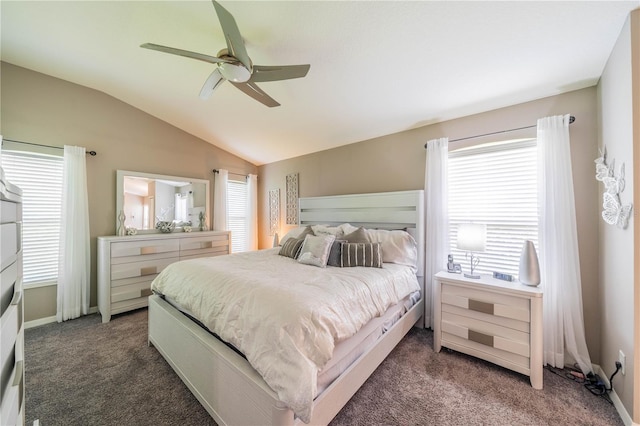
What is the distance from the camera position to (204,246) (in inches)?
151

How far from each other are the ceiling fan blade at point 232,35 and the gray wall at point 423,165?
2.13 m

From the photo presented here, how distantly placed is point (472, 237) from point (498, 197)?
0.62m

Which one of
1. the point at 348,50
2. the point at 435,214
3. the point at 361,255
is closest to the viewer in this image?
the point at 348,50

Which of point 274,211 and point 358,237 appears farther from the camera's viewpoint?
point 274,211

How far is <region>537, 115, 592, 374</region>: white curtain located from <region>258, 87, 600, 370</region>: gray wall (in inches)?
4.9

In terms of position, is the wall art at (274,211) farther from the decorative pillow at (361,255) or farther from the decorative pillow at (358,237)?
the decorative pillow at (361,255)

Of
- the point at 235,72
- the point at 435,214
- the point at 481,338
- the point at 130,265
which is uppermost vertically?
the point at 235,72

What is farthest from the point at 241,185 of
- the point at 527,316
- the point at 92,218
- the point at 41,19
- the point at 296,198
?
the point at 527,316

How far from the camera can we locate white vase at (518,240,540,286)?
1938 mm

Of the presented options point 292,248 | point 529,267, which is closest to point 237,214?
point 292,248

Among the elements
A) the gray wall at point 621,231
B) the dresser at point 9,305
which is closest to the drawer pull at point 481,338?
the gray wall at point 621,231

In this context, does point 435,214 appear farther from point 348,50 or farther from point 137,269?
point 137,269

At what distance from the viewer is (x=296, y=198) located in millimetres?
4406

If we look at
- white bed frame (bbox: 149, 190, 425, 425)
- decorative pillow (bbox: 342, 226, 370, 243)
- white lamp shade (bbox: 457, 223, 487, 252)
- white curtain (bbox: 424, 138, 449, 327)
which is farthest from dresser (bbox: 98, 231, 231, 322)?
white lamp shade (bbox: 457, 223, 487, 252)
